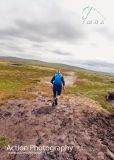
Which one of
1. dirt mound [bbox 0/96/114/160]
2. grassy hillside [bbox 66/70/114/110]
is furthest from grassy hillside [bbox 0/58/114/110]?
dirt mound [bbox 0/96/114/160]

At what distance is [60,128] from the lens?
23531 millimetres

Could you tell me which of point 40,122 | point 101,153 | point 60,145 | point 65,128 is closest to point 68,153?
point 60,145

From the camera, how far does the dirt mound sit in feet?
64.5

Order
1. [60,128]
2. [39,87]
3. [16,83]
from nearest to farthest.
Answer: [60,128], [39,87], [16,83]

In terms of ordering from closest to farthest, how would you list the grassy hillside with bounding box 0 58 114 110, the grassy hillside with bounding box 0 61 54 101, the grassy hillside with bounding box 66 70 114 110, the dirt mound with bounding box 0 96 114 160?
the dirt mound with bounding box 0 96 114 160
the grassy hillside with bounding box 0 61 54 101
the grassy hillside with bounding box 0 58 114 110
the grassy hillside with bounding box 66 70 114 110

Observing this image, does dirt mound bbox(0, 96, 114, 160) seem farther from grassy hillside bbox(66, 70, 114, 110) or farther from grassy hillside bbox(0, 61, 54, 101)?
grassy hillside bbox(66, 70, 114, 110)

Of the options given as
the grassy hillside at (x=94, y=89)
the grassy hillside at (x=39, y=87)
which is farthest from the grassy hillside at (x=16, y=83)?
the grassy hillside at (x=94, y=89)

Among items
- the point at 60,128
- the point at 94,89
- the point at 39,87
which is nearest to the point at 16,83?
the point at 39,87

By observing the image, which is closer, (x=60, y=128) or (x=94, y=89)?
(x=60, y=128)

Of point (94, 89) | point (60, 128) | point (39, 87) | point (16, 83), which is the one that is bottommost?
point (94, 89)

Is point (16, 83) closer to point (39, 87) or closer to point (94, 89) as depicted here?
point (39, 87)

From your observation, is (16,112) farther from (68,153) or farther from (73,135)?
(68,153)

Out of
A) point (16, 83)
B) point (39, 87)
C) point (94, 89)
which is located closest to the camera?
point (39, 87)

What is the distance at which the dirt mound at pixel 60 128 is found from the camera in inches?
774
